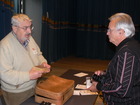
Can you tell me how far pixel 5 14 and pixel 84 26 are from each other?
3.95m

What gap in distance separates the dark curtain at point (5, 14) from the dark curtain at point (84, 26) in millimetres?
2028

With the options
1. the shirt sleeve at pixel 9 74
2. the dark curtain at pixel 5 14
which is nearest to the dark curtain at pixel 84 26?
the dark curtain at pixel 5 14

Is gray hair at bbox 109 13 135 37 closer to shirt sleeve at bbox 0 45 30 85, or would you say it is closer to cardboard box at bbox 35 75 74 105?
cardboard box at bbox 35 75 74 105

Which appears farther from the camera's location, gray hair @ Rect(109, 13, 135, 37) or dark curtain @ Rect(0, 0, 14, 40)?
dark curtain @ Rect(0, 0, 14, 40)

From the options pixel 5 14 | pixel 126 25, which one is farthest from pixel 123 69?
pixel 5 14

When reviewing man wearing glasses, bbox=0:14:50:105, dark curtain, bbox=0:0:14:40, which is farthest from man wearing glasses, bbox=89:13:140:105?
dark curtain, bbox=0:0:14:40

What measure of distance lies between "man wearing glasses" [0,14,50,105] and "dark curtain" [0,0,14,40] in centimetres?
202

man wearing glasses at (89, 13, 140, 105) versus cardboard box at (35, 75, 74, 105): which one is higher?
man wearing glasses at (89, 13, 140, 105)

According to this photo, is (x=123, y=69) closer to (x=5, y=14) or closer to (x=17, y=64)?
(x=17, y=64)

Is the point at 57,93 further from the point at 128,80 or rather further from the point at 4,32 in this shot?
the point at 4,32

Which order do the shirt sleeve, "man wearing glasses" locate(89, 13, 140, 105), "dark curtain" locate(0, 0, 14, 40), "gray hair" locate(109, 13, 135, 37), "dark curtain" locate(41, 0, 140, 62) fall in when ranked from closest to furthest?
"man wearing glasses" locate(89, 13, 140, 105), "gray hair" locate(109, 13, 135, 37), the shirt sleeve, "dark curtain" locate(0, 0, 14, 40), "dark curtain" locate(41, 0, 140, 62)

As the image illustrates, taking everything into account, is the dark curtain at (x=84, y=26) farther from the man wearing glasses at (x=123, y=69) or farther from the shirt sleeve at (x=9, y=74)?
the man wearing glasses at (x=123, y=69)

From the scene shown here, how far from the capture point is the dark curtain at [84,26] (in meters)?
6.92

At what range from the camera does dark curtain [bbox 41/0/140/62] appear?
22.7 ft
